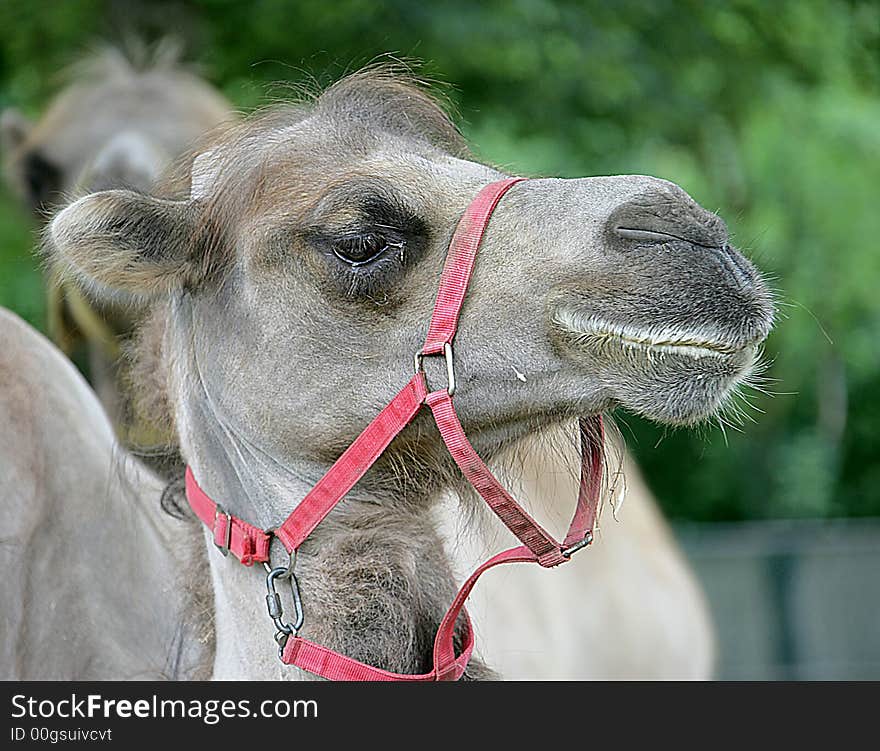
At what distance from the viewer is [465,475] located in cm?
255

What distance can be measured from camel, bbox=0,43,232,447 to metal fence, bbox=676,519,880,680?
276 inches

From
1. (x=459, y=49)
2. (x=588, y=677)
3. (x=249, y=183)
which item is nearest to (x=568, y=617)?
(x=588, y=677)

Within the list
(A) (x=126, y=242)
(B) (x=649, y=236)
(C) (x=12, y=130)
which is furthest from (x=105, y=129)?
(B) (x=649, y=236)

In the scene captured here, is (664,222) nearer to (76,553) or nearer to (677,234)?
(677,234)

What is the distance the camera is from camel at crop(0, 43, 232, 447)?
18.5ft

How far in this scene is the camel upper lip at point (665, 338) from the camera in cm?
238

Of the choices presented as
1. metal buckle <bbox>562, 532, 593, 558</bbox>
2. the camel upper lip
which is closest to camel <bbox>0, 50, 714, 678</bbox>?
metal buckle <bbox>562, 532, 593, 558</bbox>

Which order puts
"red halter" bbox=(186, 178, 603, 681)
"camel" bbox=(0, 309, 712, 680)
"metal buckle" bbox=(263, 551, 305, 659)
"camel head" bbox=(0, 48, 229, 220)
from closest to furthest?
1. "red halter" bbox=(186, 178, 603, 681)
2. "metal buckle" bbox=(263, 551, 305, 659)
3. "camel" bbox=(0, 309, 712, 680)
4. "camel head" bbox=(0, 48, 229, 220)

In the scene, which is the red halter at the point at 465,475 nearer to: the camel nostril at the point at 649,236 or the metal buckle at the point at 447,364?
the metal buckle at the point at 447,364

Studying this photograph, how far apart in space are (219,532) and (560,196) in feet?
3.23

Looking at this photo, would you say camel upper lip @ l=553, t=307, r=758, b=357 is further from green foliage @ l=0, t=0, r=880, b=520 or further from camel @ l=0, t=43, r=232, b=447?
camel @ l=0, t=43, r=232, b=447

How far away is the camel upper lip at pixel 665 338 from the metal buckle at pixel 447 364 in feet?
0.86
